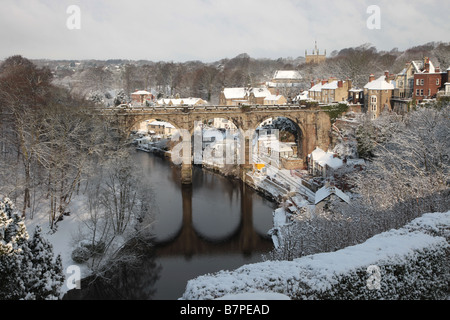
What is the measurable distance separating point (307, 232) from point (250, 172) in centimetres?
2094

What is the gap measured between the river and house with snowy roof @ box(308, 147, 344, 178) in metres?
5.22

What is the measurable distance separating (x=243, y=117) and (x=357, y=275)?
31.7 metres

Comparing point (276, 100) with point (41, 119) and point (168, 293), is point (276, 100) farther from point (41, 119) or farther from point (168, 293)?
point (168, 293)

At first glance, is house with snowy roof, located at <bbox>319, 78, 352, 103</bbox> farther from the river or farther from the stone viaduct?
the river

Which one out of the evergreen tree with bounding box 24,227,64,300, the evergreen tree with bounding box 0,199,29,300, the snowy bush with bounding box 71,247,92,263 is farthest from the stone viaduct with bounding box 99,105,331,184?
the evergreen tree with bounding box 0,199,29,300

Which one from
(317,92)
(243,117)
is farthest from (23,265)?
(317,92)

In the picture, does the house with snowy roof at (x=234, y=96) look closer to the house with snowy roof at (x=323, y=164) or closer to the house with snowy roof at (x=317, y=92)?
the house with snowy roof at (x=317, y=92)

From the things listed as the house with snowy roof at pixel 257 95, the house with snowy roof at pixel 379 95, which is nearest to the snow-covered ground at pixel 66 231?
the house with snowy roof at pixel 379 95

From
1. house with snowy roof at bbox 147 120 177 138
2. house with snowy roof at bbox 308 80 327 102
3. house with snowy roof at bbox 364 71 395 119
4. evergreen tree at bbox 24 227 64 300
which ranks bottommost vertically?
evergreen tree at bbox 24 227 64 300

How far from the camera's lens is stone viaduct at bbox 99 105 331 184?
123ft

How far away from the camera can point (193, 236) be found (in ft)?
83.4

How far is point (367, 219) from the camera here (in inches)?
659

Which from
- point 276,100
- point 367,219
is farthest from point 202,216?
point 276,100

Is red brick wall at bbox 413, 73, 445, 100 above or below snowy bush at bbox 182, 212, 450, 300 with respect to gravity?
above
